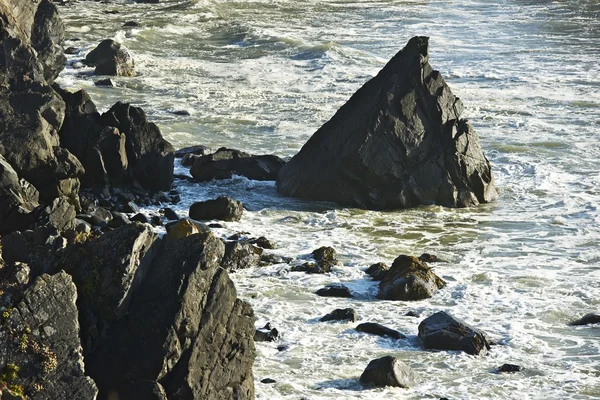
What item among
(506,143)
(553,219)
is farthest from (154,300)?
(506,143)

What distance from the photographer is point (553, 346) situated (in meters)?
15.3

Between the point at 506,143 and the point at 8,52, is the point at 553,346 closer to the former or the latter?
the point at 8,52

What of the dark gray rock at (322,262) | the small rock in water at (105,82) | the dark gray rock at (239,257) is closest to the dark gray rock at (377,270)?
the dark gray rock at (322,262)

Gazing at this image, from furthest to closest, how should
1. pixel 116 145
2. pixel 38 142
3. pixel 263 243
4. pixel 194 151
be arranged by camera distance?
pixel 194 151 → pixel 116 145 → pixel 38 142 → pixel 263 243

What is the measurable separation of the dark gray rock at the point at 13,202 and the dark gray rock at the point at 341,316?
508 centimetres

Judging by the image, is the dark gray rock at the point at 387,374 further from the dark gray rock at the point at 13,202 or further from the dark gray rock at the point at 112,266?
the dark gray rock at the point at 13,202

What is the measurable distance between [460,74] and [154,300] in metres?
33.3

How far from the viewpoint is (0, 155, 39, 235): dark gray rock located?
17.5m

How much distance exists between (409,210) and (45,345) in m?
13.8

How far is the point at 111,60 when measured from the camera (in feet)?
129

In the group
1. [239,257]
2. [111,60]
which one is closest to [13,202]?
[239,257]

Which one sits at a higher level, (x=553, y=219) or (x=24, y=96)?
(x=24, y=96)

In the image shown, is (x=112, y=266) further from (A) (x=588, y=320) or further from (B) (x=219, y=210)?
(B) (x=219, y=210)

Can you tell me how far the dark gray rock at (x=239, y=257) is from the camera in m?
18.2
